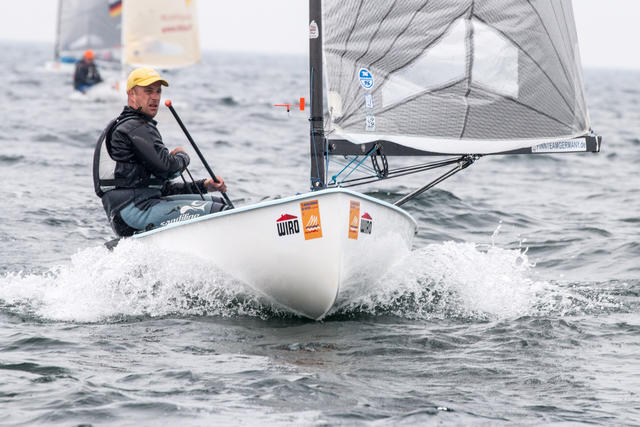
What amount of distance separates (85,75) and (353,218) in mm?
21551

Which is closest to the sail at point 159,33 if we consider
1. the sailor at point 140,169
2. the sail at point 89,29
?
the sail at point 89,29

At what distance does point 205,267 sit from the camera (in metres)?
5.77

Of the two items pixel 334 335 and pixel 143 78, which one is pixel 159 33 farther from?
pixel 334 335

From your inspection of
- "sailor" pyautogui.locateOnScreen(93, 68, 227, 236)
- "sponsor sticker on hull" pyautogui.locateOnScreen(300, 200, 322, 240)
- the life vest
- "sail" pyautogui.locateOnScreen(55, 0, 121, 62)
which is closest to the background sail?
"sponsor sticker on hull" pyautogui.locateOnScreen(300, 200, 322, 240)

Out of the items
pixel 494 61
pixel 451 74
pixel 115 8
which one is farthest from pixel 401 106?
pixel 115 8

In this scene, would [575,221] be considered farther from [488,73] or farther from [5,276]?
[5,276]

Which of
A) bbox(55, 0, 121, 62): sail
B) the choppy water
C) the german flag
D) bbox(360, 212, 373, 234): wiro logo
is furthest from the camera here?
bbox(55, 0, 121, 62): sail

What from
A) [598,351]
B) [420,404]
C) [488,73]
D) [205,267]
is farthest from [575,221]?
[420,404]

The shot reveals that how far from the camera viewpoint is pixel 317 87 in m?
5.96

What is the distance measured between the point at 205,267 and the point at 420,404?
6.52ft

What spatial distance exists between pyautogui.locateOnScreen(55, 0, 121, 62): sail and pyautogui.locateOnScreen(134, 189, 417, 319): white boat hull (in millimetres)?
24807

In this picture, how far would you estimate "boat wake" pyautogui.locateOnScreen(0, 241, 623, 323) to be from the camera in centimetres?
583

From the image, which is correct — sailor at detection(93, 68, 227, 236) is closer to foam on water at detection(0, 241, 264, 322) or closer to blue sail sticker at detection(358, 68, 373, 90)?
foam on water at detection(0, 241, 264, 322)

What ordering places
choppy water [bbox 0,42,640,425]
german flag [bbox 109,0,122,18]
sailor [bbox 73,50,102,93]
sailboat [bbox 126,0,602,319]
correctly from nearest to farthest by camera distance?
choppy water [bbox 0,42,640,425]
sailboat [bbox 126,0,602,319]
sailor [bbox 73,50,102,93]
german flag [bbox 109,0,122,18]
